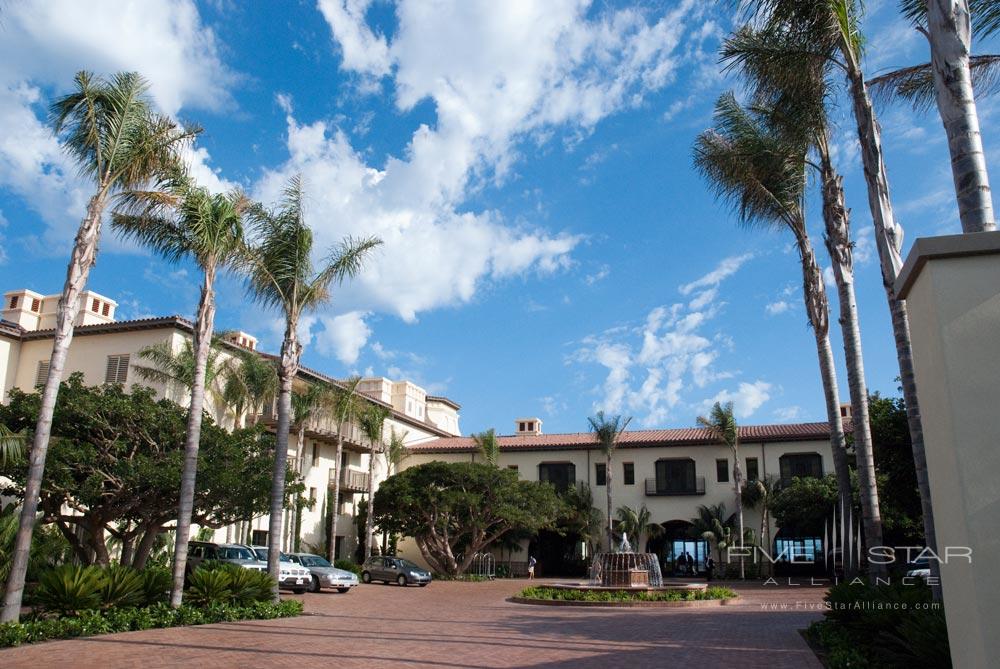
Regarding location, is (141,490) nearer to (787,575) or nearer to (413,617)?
(413,617)

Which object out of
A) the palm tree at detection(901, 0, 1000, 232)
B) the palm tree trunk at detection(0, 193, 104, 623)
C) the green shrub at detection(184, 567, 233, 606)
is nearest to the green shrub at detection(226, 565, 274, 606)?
the green shrub at detection(184, 567, 233, 606)

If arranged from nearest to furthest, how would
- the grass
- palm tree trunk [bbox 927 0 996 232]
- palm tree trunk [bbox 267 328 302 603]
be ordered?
palm tree trunk [bbox 927 0 996 232]
palm tree trunk [bbox 267 328 302 603]
the grass

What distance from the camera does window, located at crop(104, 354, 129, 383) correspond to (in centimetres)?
3409

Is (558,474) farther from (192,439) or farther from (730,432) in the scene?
(192,439)

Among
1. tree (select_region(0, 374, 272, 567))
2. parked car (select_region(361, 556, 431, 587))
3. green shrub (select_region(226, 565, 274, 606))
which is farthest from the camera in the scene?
parked car (select_region(361, 556, 431, 587))

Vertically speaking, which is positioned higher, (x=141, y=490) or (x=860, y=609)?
(x=141, y=490)

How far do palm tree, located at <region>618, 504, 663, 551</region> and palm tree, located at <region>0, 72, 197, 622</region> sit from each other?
3395 centimetres

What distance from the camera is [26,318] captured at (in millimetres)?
38656

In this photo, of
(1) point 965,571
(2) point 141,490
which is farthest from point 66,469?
(1) point 965,571

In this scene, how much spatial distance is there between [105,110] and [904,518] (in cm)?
3021

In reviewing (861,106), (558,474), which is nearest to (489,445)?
(558,474)

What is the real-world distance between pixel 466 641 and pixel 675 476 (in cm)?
3299

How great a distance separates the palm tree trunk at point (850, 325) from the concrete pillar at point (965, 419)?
10.3m

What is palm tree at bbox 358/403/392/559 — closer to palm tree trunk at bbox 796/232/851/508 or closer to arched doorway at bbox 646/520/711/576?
arched doorway at bbox 646/520/711/576
